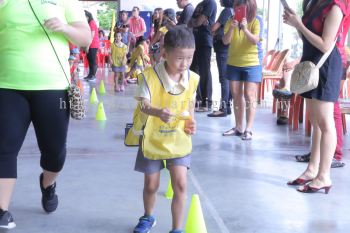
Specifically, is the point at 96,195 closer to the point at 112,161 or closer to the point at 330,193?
the point at 112,161

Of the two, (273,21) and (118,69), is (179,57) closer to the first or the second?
(118,69)

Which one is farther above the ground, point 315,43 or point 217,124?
point 315,43

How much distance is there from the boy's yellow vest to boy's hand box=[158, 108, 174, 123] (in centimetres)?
18

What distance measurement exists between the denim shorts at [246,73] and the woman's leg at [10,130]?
2915 mm

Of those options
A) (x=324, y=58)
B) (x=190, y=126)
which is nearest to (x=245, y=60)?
(x=324, y=58)

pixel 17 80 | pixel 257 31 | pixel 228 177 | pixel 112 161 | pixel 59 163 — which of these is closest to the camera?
pixel 17 80

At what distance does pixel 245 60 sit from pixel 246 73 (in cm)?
14

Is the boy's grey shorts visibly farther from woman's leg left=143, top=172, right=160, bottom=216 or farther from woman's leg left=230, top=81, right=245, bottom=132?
woman's leg left=230, top=81, right=245, bottom=132

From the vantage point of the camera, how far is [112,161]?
4320 millimetres

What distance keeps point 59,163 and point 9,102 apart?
48 centimetres

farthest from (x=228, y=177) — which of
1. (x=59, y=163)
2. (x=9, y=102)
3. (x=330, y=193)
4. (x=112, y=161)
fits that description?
(x=9, y=102)

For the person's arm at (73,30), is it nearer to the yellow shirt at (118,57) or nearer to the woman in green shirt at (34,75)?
the woman in green shirt at (34,75)

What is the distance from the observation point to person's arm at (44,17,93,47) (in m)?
2.42

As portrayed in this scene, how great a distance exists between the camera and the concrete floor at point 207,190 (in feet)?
9.63
